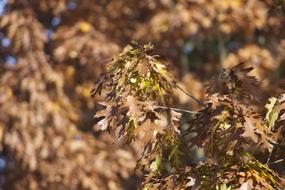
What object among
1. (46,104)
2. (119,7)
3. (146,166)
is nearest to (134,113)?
(146,166)

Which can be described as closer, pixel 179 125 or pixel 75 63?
pixel 179 125

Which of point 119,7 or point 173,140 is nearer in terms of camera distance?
point 173,140

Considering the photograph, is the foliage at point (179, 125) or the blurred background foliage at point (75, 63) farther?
the blurred background foliage at point (75, 63)

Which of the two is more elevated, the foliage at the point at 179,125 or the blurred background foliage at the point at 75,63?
the blurred background foliage at the point at 75,63

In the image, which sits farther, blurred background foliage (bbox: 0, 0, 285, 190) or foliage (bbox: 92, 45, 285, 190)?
blurred background foliage (bbox: 0, 0, 285, 190)

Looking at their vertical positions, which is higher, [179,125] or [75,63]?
[75,63]

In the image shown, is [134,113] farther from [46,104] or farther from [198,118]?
[46,104]

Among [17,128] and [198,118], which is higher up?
[17,128]

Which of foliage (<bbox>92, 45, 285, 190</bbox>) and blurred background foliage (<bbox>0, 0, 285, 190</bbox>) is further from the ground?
blurred background foliage (<bbox>0, 0, 285, 190</bbox>)
